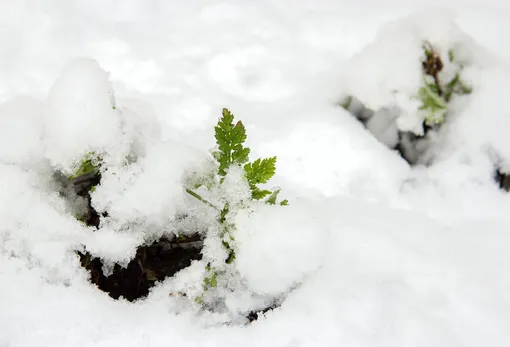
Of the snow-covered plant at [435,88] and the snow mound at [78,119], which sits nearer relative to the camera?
the snow mound at [78,119]

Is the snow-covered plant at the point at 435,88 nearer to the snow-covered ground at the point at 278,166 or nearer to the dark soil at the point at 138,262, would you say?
the snow-covered ground at the point at 278,166

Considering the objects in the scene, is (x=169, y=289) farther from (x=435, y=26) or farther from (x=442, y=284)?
(x=435, y=26)

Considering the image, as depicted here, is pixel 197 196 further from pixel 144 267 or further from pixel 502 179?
pixel 502 179

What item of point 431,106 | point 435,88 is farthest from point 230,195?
point 435,88

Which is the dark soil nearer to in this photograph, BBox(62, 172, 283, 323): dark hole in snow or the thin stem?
BBox(62, 172, 283, 323): dark hole in snow

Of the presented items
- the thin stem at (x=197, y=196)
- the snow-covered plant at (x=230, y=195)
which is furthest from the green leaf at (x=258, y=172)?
the thin stem at (x=197, y=196)
